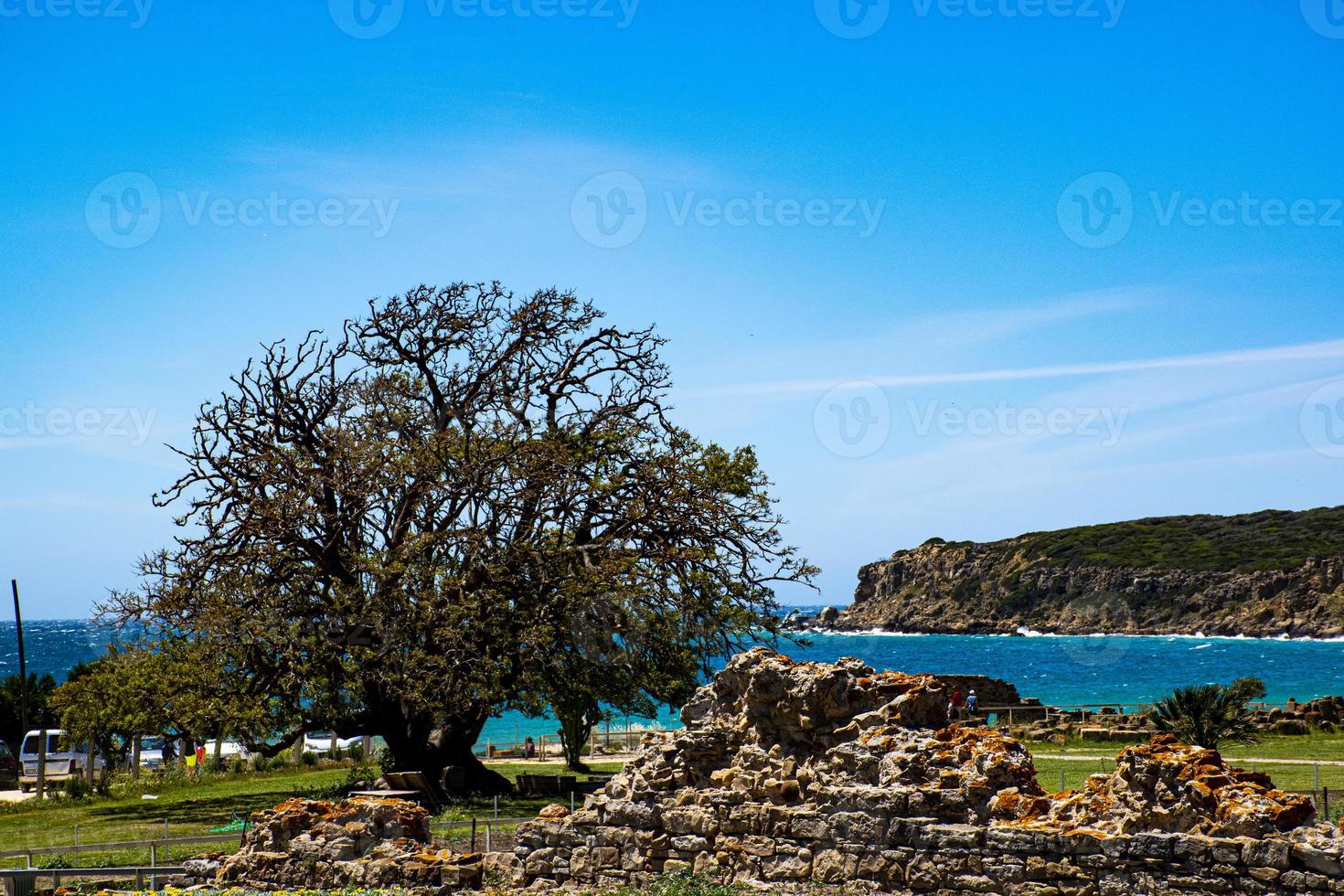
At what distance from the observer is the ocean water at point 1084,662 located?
9494 centimetres

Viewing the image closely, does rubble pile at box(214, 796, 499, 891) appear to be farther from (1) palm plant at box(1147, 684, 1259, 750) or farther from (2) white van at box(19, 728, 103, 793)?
(2) white van at box(19, 728, 103, 793)

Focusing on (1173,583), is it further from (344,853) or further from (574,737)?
(344,853)

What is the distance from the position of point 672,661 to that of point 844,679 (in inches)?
617

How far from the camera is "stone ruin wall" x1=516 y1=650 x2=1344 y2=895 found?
13102 mm

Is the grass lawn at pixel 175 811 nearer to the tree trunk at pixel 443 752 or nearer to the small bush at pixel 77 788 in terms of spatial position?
the small bush at pixel 77 788

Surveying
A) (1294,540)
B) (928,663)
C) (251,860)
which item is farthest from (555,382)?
(1294,540)

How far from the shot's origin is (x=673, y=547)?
104 feet

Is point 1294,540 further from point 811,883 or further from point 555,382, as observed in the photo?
point 811,883

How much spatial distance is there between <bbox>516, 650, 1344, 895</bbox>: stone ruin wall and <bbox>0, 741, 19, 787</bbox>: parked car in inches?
1306

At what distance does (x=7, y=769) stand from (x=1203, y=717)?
3835cm

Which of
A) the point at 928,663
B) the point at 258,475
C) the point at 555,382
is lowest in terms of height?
the point at 928,663

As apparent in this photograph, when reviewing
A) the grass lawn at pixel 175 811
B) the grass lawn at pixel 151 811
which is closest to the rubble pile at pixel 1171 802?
the grass lawn at pixel 175 811

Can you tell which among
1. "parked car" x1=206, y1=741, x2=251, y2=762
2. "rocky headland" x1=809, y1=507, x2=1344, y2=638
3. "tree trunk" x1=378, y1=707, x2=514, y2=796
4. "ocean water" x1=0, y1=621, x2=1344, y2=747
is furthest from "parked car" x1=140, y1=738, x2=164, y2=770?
"rocky headland" x1=809, y1=507, x2=1344, y2=638

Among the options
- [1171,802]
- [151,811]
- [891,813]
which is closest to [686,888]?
[891,813]
